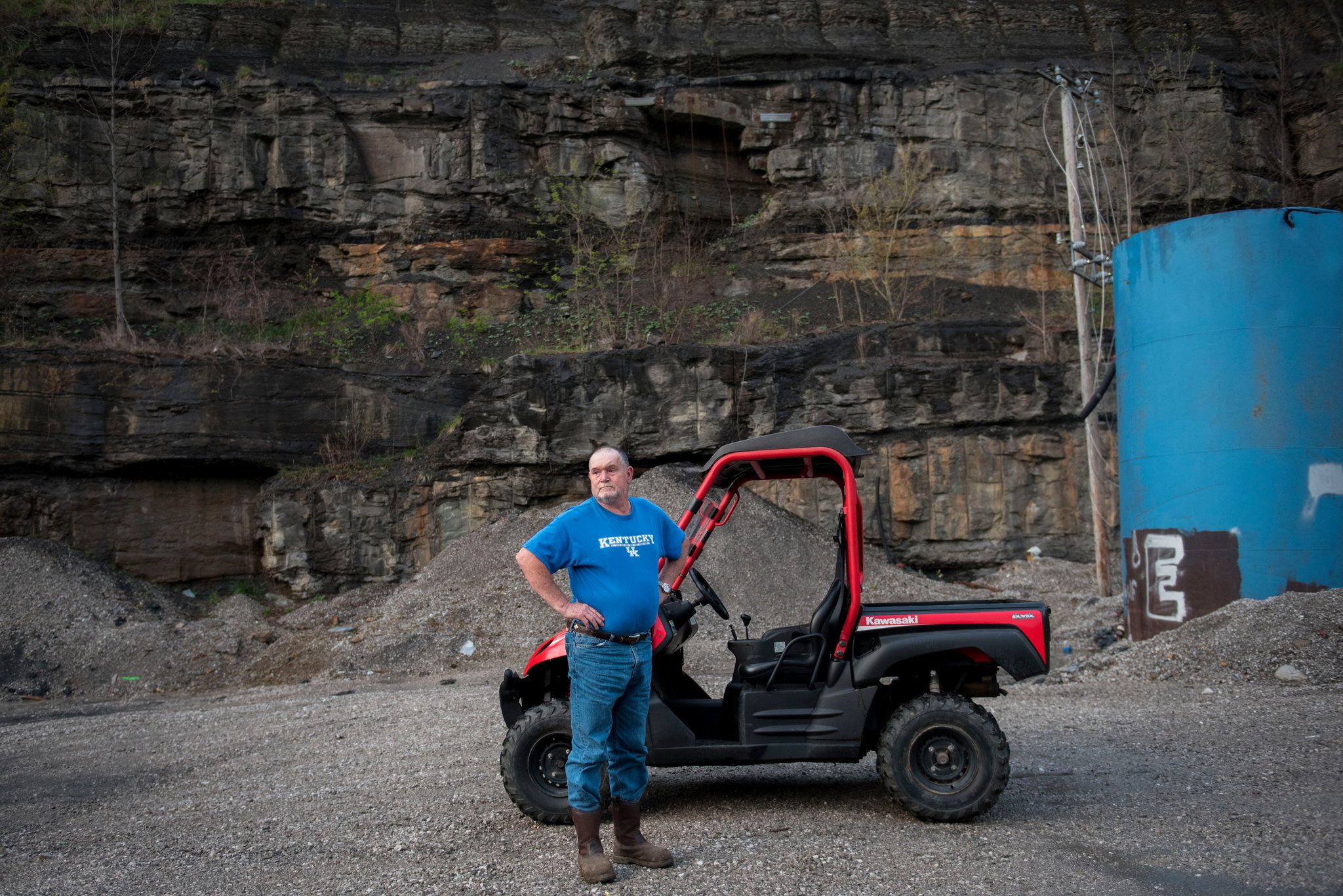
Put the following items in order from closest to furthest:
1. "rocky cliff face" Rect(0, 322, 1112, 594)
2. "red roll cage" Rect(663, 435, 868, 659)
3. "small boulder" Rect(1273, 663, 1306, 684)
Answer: "red roll cage" Rect(663, 435, 868, 659), "small boulder" Rect(1273, 663, 1306, 684), "rocky cliff face" Rect(0, 322, 1112, 594)

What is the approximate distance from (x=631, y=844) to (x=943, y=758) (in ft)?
6.02

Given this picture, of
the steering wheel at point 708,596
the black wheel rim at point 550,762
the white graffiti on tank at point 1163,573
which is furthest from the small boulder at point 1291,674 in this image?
the black wheel rim at point 550,762

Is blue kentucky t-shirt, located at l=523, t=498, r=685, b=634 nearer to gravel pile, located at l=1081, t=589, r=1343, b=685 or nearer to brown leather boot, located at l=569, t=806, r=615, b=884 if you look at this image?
brown leather boot, located at l=569, t=806, r=615, b=884

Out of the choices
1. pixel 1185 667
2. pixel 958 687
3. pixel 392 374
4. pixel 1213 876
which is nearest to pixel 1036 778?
pixel 958 687

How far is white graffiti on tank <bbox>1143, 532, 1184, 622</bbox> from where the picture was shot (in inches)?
415

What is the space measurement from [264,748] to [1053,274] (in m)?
23.3

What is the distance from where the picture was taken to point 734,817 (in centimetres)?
542

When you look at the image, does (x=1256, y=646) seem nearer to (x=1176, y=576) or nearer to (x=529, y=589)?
(x=1176, y=576)

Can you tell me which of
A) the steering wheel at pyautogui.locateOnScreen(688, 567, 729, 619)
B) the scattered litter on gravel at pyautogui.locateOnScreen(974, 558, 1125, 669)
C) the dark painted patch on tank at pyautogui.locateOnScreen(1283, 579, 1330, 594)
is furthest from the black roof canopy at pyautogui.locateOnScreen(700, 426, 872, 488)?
the dark painted patch on tank at pyautogui.locateOnScreen(1283, 579, 1330, 594)

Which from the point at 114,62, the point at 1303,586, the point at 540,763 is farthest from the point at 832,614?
the point at 114,62

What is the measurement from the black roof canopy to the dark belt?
4.44ft

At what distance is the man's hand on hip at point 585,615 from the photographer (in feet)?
14.0

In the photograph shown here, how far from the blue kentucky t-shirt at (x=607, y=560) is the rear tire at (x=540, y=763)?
1.31m

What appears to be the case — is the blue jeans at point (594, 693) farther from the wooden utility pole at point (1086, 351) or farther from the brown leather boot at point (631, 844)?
the wooden utility pole at point (1086, 351)
